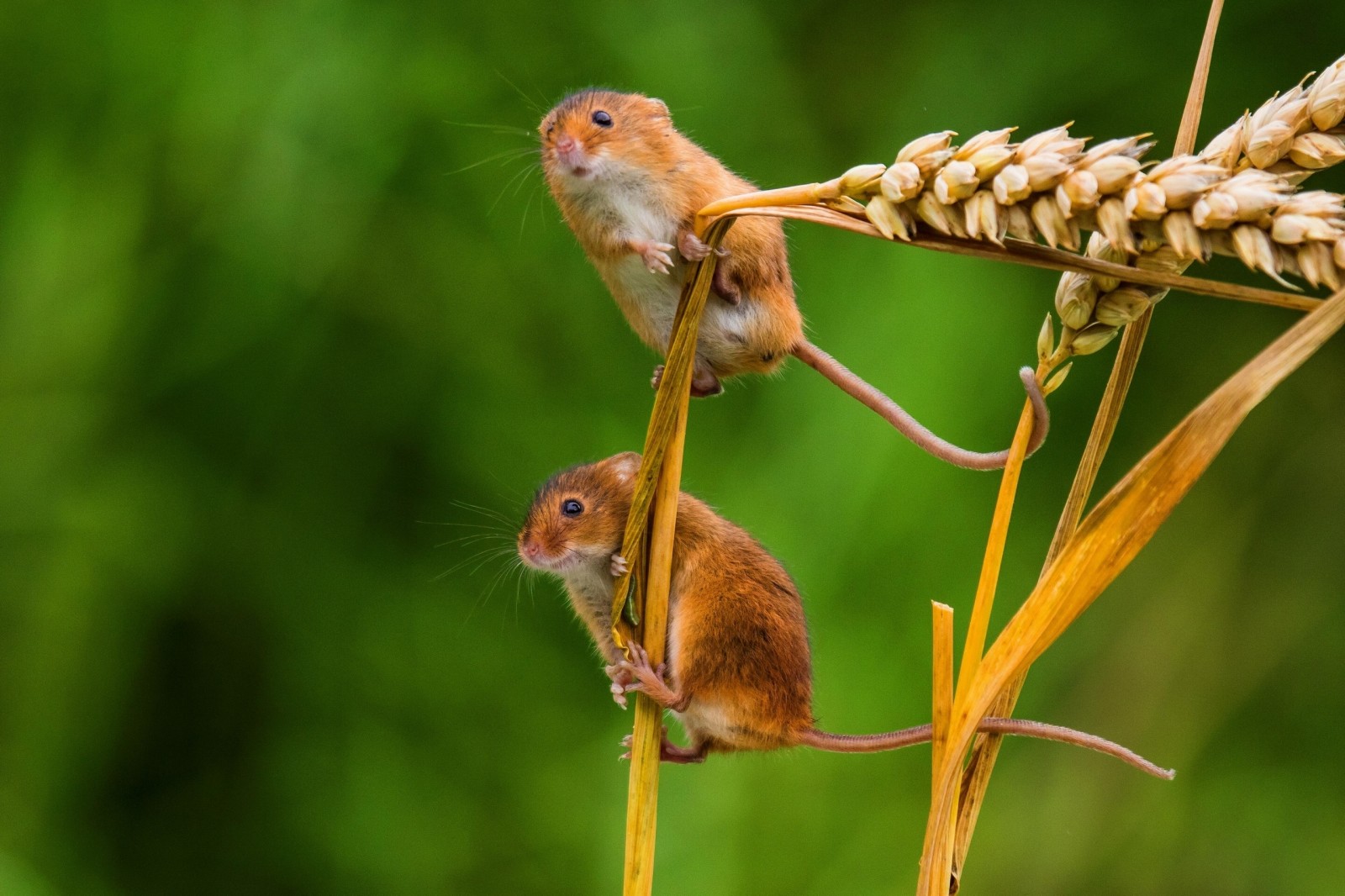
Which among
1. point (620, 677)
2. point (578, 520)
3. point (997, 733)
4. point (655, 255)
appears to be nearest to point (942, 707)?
point (997, 733)

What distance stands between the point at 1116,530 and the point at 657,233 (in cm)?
86

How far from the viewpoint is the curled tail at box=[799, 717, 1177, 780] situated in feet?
3.12

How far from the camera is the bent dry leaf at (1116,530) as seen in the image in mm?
729

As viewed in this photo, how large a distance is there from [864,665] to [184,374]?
1.46 m

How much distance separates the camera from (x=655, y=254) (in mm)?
1404

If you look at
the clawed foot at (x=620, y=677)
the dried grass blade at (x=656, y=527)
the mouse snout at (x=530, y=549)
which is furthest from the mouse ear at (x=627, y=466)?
the dried grass blade at (x=656, y=527)

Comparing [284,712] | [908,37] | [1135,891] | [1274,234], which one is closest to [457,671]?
[284,712]

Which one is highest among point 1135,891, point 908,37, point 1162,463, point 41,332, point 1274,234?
point 908,37

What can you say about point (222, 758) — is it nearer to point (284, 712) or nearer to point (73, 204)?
point (284, 712)

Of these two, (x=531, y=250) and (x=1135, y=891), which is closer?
(x=1135, y=891)

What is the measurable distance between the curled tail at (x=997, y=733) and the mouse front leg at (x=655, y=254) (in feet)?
1.91

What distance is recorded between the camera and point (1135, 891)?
2.30 m

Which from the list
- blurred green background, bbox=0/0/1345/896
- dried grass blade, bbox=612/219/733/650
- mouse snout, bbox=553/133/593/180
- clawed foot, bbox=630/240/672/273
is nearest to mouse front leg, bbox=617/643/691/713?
dried grass blade, bbox=612/219/733/650

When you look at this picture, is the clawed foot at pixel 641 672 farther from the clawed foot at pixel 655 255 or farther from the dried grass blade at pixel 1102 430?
the clawed foot at pixel 655 255
